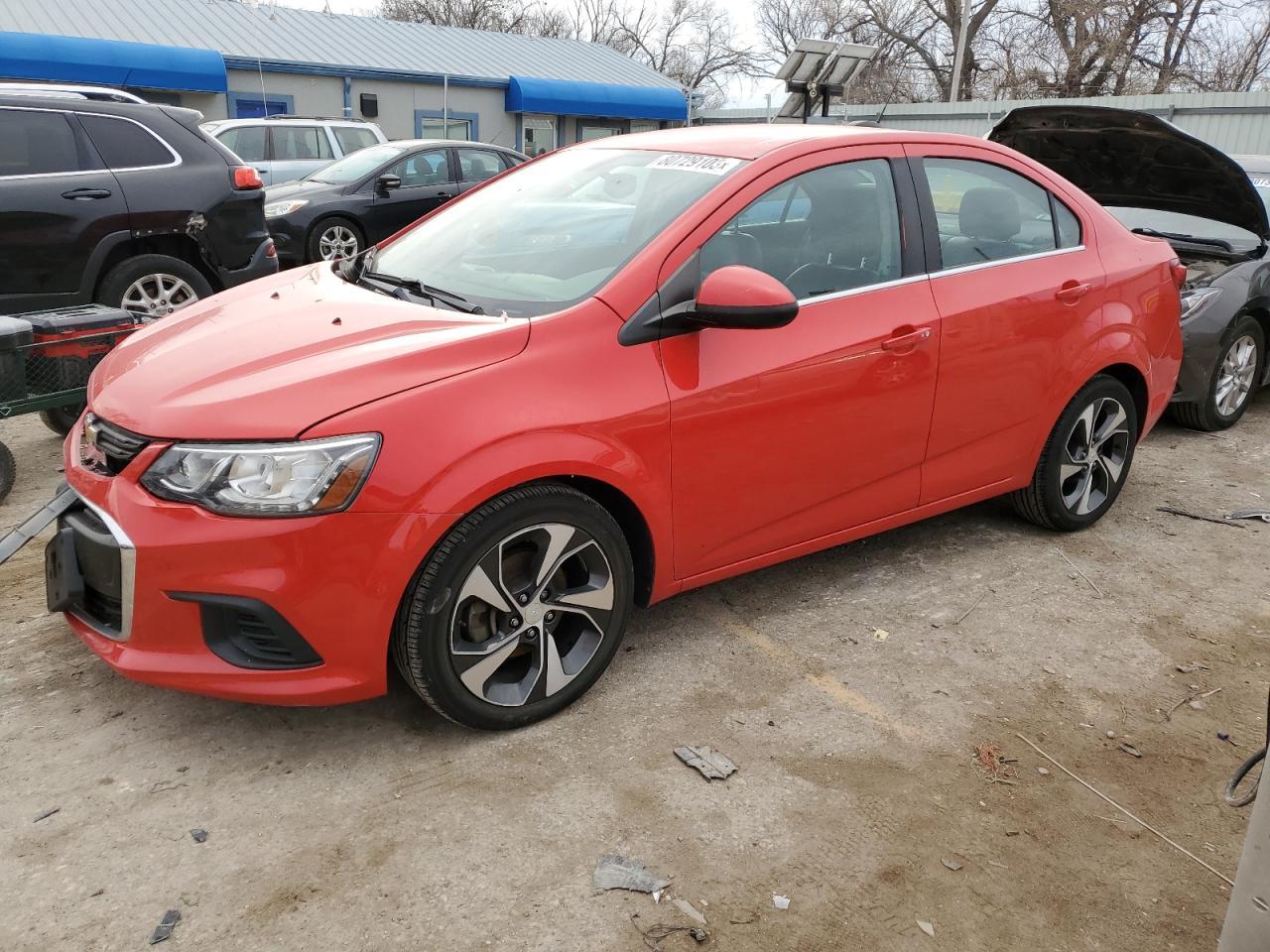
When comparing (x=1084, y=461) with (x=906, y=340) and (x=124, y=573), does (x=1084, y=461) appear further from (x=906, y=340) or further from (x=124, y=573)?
(x=124, y=573)

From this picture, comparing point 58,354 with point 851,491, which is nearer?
point 851,491

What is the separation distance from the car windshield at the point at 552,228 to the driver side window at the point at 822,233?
0.61 feet

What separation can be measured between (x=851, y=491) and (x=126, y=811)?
95.3 inches

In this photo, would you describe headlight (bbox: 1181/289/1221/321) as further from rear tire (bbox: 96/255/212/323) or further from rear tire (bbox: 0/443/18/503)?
rear tire (bbox: 0/443/18/503)

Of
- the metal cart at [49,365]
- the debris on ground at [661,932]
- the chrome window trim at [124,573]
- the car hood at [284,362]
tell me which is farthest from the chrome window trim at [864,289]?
the metal cart at [49,365]

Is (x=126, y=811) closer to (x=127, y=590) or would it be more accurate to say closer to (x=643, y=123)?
(x=127, y=590)

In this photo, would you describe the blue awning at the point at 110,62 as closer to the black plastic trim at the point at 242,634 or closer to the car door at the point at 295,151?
the car door at the point at 295,151

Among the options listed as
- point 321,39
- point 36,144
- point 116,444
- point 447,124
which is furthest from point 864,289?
point 321,39

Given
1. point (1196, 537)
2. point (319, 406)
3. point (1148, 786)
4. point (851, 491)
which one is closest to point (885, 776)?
point (1148, 786)

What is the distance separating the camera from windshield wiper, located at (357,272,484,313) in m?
3.17

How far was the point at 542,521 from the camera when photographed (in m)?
2.83

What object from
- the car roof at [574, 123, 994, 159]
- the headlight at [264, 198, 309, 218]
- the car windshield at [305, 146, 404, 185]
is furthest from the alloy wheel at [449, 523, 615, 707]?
the car windshield at [305, 146, 404, 185]

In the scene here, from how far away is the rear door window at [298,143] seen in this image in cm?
1371

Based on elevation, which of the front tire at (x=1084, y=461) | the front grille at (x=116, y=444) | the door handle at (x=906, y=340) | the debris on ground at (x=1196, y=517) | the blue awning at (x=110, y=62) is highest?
the blue awning at (x=110, y=62)
